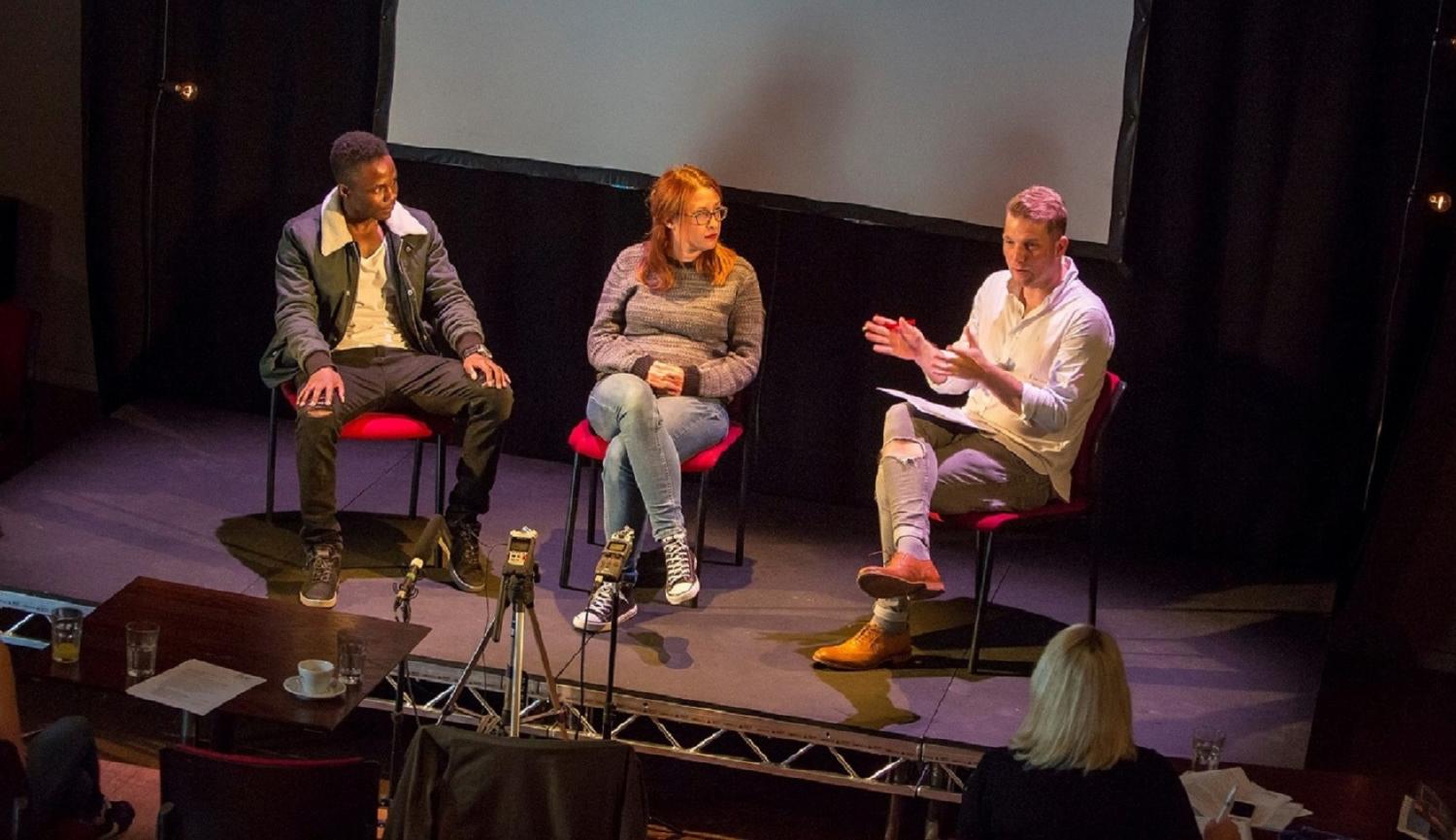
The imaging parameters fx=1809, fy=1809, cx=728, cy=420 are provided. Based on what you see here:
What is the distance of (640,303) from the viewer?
4836 millimetres

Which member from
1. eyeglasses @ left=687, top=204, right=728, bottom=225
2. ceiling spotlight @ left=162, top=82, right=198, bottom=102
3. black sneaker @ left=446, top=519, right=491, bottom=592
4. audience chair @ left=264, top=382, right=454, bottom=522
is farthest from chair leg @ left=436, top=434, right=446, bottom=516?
ceiling spotlight @ left=162, top=82, right=198, bottom=102

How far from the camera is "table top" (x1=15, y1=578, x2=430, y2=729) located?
3.65 m

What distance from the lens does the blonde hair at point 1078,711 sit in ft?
10.1

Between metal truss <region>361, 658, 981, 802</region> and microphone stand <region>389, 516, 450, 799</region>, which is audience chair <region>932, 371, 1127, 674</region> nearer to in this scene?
metal truss <region>361, 658, 981, 802</region>

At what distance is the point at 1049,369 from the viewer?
450cm

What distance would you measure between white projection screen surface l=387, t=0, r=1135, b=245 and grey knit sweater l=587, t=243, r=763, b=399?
627mm

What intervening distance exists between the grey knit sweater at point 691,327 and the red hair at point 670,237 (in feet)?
0.08

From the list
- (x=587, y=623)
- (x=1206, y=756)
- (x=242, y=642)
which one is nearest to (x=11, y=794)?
(x=242, y=642)

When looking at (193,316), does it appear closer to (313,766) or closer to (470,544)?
(470,544)

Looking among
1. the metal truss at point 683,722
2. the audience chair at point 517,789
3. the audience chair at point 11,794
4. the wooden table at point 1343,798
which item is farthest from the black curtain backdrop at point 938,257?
the audience chair at point 11,794

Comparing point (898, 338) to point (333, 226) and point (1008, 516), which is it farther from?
point (333, 226)

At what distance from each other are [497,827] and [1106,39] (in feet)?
9.49

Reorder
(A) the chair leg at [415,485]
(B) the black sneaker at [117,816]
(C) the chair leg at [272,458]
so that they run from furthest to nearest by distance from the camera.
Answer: (A) the chair leg at [415,485], (C) the chair leg at [272,458], (B) the black sneaker at [117,816]

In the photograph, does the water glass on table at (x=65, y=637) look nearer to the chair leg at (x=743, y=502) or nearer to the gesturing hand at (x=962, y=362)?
the chair leg at (x=743, y=502)
